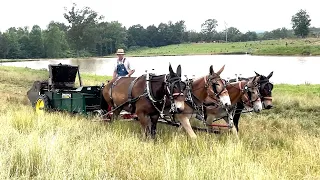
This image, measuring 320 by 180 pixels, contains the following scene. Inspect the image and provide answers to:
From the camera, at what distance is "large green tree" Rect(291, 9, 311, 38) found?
111 meters

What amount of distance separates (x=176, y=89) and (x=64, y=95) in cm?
467

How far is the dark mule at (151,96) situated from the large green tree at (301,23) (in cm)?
10924

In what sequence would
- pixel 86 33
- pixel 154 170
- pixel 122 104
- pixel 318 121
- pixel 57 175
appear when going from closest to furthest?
pixel 57 175 → pixel 154 170 → pixel 122 104 → pixel 318 121 → pixel 86 33

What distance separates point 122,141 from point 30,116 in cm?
313

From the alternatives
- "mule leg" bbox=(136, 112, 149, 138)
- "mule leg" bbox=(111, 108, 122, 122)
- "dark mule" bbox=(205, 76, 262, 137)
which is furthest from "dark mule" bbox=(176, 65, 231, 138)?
"mule leg" bbox=(111, 108, 122, 122)

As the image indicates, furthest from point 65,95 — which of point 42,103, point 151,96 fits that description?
point 151,96

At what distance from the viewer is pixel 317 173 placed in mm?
5402

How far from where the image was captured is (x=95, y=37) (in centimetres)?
10531

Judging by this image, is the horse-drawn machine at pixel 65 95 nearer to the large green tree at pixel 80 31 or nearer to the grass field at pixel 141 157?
the grass field at pixel 141 157

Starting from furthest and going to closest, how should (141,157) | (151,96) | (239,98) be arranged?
(239,98)
(151,96)
(141,157)

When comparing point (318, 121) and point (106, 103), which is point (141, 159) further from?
point (318, 121)

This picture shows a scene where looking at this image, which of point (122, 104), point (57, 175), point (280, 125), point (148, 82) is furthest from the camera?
point (280, 125)

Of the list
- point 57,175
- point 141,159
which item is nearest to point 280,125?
point 141,159

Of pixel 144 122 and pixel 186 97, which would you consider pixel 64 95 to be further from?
pixel 186 97
